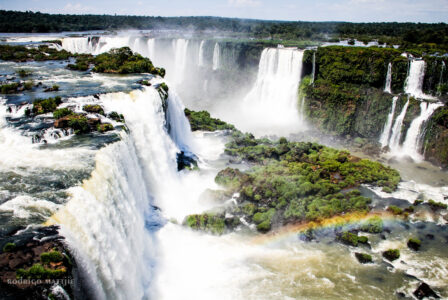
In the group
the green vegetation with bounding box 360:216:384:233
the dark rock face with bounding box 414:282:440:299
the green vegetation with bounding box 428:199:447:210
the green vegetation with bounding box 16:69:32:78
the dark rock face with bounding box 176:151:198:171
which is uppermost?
the green vegetation with bounding box 16:69:32:78

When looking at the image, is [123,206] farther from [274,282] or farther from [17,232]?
[274,282]

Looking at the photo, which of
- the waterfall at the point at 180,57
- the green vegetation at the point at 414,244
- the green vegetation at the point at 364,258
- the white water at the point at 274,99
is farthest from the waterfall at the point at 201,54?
the green vegetation at the point at 364,258

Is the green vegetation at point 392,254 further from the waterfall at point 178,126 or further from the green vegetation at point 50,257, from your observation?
the waterfall at point 178,126

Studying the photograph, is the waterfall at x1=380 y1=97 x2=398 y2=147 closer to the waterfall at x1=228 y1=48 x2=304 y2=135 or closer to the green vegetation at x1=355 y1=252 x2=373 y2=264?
the waterfall at x1=228 y1=48 x2=304 y2=135

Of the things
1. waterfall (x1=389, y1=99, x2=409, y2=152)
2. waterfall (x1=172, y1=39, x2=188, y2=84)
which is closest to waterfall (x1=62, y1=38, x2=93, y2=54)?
waterfall (x1=172, y1=39, x2=188, y2=84)

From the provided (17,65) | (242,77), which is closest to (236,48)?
(242,77)

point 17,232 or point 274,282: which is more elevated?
point 17,232

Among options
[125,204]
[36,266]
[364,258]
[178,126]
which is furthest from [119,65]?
[364,258]
